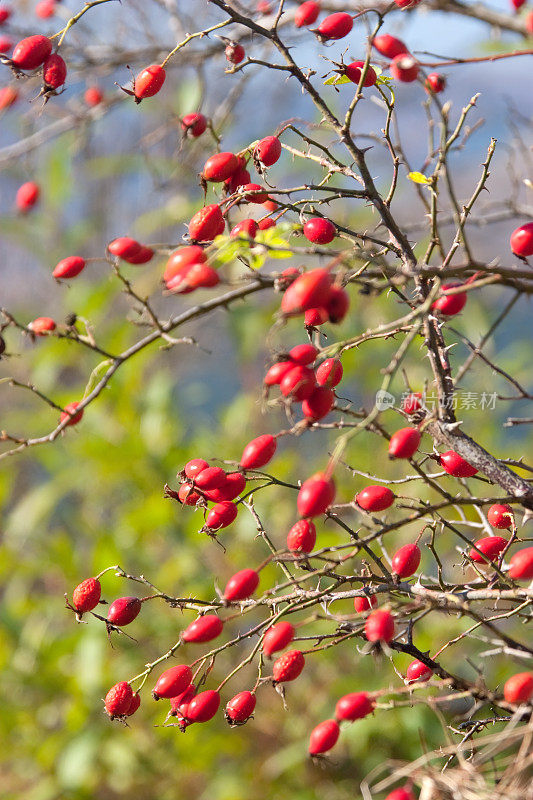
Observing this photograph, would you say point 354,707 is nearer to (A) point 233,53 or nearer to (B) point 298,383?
(B) point 298,383

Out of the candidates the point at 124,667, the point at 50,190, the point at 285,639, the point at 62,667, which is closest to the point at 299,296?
the point at 285,639

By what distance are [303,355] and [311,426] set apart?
0.07 m

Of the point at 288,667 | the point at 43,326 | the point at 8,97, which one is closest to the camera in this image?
the point at 288,667

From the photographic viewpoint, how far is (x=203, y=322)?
3.79 m

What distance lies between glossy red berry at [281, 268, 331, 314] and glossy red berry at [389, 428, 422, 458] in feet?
0.56

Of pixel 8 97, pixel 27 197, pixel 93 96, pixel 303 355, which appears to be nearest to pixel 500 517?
pixel 303 355

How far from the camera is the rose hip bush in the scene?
0.75m

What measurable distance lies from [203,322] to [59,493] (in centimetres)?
156

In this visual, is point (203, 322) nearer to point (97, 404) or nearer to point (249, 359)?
point (249, 359)

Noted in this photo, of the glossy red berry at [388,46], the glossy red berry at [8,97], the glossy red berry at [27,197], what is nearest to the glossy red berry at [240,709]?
the glossy red berry at [388,46]

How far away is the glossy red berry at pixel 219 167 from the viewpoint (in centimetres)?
87

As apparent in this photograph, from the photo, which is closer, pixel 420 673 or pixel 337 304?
pixel 337 304

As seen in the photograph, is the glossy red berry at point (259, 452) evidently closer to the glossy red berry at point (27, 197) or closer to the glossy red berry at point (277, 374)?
the glossy red berry at point (277, 374)

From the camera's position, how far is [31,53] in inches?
40.8
